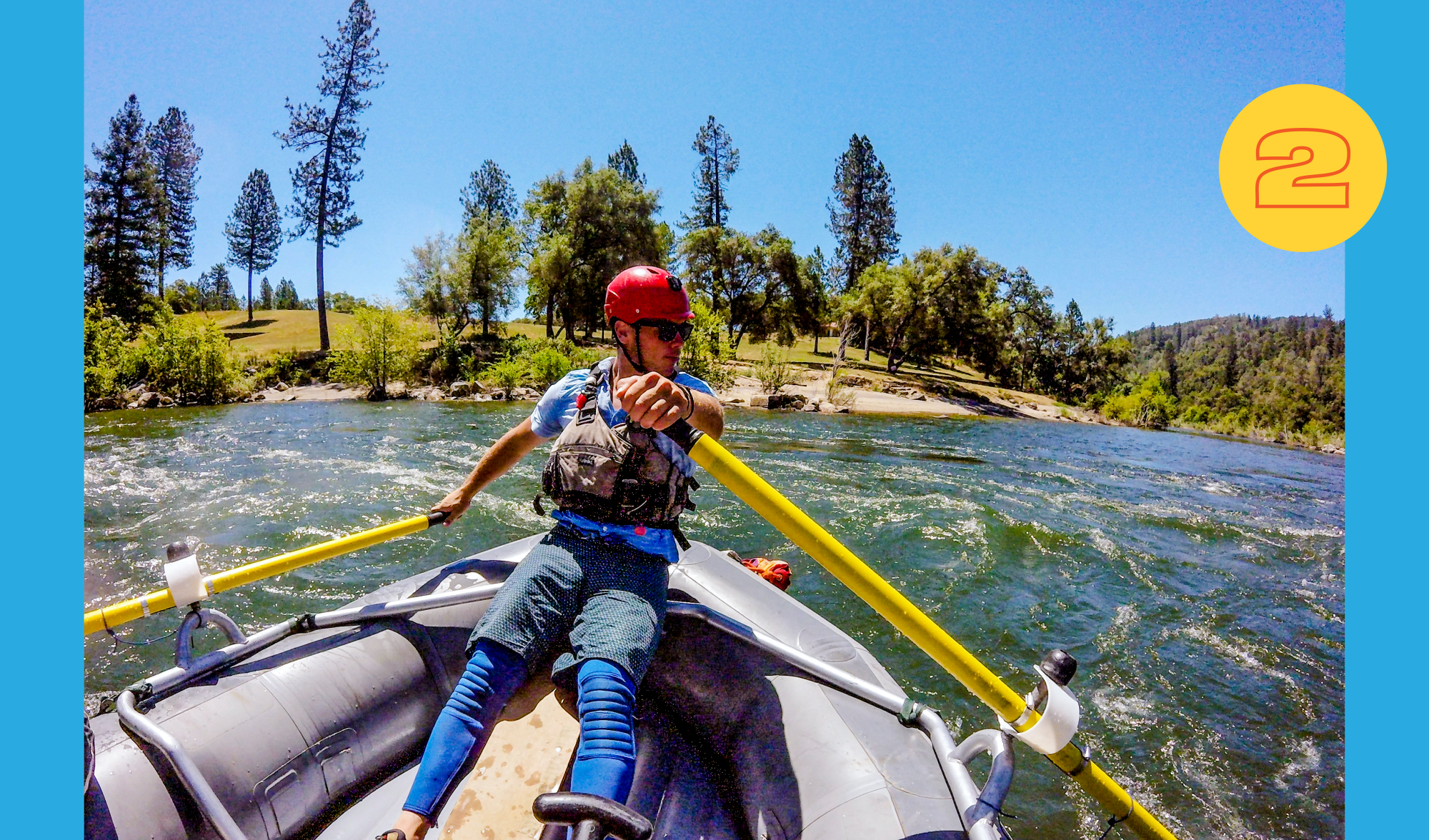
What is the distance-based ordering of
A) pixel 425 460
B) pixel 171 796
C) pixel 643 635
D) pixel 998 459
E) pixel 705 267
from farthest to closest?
pixel 705 267
pixel 998 459
pixel 425 460
pixel 643 635
pixel 171 796

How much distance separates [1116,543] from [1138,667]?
10.1ft

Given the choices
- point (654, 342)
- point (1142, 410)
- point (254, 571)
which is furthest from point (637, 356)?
point (1142, 410)

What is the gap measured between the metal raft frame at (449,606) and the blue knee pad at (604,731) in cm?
63

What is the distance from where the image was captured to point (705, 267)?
3128 cm

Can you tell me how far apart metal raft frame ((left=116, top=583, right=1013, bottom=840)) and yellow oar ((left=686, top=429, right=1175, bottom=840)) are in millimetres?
106

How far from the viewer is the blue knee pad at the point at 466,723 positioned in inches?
61.1

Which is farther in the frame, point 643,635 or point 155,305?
point 155,305

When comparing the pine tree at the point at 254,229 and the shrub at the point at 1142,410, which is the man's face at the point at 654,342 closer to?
the shrub at the point at 1142,410

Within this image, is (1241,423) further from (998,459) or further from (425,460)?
(425,460)

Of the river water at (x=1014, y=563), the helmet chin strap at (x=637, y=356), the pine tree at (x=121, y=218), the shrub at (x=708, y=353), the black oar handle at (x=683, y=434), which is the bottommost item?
the river water at (x=1014, y=563)

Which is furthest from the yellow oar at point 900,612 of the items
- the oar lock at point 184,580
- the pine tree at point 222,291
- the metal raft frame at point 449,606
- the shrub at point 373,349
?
the pine tree at point 222,291

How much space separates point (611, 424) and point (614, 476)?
19 centimetres

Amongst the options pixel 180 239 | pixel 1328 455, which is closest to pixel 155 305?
pixel 180 239

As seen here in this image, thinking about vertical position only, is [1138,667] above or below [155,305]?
below
